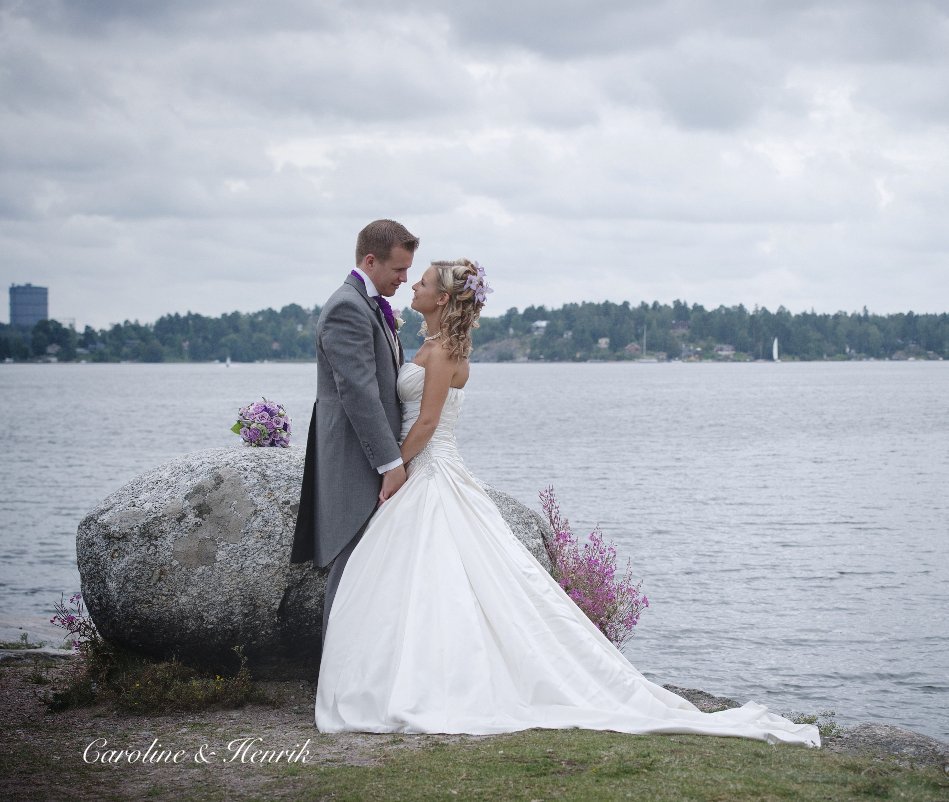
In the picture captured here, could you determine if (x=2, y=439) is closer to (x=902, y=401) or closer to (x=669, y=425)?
(x=669, y=425)

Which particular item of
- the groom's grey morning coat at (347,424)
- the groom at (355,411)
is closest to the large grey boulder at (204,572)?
the groom's grey morning coat at (347,424)

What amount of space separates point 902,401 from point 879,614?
8107 centimetres

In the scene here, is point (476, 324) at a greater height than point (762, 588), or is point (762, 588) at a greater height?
point (476, 324)

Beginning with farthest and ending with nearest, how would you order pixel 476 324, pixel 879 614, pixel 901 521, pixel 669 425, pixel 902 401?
1. pixel 902 401
2. pixel 669 425
3. pixel 901 521
4. pixel 879 614
5. pixel 476 324

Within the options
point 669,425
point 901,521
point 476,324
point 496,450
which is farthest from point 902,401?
point 476,324

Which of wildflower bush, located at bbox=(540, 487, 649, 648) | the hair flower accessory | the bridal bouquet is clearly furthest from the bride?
wildflower bush, located at bbox=(540, 487, 649, 648)

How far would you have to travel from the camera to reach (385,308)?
299 inches

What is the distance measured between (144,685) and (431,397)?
128 inches

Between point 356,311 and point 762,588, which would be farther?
point 762,588

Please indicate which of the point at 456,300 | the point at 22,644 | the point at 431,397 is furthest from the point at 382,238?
the point at 22,644

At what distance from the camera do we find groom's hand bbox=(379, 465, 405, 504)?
23.9ft

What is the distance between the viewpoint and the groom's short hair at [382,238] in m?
7.38

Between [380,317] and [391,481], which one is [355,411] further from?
[380,317]

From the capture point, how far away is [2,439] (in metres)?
58.7
